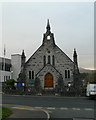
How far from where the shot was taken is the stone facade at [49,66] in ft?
172

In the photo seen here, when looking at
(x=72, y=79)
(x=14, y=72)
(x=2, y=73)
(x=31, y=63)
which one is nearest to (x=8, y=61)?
(x=14, y=72)

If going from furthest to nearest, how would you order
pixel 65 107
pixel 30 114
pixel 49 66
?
pixel 49 66, pixel 65 107, pixel 30 114

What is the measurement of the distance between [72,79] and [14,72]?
106ft

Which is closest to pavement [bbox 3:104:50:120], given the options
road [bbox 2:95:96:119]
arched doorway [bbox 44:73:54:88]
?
road [bbox 2:95:96:119]

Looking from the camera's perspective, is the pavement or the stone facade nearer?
the pavement

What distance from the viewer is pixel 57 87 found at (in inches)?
1993

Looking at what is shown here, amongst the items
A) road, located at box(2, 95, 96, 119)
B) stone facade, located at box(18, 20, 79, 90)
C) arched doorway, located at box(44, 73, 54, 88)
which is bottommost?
road, located at box(2, 95, 96, 119)

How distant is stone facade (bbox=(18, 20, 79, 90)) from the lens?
52531 mm

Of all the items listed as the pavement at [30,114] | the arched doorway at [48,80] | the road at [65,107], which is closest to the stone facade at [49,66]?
the arched doorway at [48,80]

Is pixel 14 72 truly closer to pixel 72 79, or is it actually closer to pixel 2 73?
pixel 2 73

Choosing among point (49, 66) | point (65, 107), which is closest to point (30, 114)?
point (65, 107)

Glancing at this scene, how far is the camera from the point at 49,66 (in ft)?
172

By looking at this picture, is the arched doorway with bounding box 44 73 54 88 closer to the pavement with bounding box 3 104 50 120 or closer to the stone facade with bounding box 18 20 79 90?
the stone facade with bounding box 18 20 79 90

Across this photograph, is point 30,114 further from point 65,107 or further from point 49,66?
point 49,66
